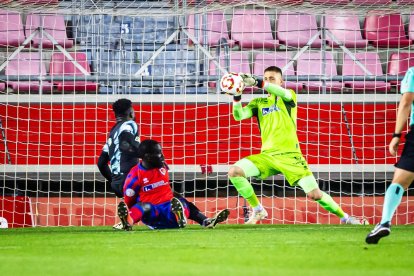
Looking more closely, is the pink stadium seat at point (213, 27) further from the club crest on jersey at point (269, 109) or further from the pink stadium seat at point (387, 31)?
the club crest on jersey at point (269, 109)

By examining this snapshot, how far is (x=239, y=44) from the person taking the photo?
1694 centimetres

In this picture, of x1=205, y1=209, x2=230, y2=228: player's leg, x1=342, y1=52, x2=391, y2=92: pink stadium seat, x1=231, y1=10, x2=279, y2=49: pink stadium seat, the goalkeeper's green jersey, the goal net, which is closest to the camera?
x1=205, y1=209, x2=230, y2=228: player's leg

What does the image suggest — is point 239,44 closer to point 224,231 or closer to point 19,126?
point 19,126

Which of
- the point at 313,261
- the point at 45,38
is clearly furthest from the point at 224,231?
the point at 45,38

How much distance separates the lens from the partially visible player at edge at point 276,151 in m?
11.5

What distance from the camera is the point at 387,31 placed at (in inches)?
690

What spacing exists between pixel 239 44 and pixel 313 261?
10.6 meters

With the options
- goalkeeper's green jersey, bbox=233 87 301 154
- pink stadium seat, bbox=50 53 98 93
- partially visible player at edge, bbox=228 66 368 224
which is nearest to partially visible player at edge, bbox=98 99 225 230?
partially visible player at edge, bbox=228 66 368 224

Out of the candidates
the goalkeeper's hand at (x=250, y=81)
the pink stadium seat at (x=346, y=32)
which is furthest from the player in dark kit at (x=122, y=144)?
the pink stadium seat at (x=346, y=32)

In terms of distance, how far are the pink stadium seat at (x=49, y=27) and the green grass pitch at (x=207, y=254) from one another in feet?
24.0

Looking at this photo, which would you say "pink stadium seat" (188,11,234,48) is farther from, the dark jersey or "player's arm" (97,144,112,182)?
the dark jersey

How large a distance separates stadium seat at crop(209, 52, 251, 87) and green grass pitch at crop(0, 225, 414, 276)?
6.75 m

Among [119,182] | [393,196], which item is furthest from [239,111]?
[393,196]

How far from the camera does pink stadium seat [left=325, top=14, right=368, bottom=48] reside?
56.3 feet
